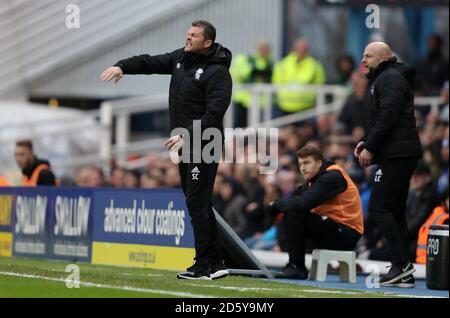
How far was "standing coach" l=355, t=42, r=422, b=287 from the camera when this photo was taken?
12.1 metres

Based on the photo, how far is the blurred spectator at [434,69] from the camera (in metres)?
21.7

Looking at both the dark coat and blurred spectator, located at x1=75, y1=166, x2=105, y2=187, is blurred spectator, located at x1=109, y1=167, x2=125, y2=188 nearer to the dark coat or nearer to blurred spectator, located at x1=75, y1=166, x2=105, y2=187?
blurred spectator, located at x1=75, y1=166, x2=105, y2=187

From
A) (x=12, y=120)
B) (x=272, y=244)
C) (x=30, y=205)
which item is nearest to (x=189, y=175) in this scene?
(x=30, y=205)

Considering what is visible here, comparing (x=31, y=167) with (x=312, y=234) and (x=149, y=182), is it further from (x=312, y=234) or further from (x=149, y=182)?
(x=312, y=234)

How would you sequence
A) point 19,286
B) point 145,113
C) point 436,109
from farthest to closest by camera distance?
point 145,113 → point 436,109 → point 19,286

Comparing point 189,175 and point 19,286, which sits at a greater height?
point 189,175

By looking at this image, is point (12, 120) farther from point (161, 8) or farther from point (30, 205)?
point (30, 205)

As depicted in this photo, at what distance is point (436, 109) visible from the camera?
67.2ft

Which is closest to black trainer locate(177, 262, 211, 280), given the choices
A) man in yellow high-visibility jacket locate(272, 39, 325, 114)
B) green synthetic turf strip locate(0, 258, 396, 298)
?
green synthetic turf strip locate(0, 258, 396, 298)

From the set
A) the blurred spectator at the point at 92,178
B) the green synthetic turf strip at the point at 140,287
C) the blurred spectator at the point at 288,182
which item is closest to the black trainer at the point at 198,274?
the green synthetic turf strip at the point at 140,287

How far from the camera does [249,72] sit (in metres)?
23.2

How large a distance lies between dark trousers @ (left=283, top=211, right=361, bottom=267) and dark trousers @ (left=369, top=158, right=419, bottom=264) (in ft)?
3.42

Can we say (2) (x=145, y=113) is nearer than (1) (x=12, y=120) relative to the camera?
No
